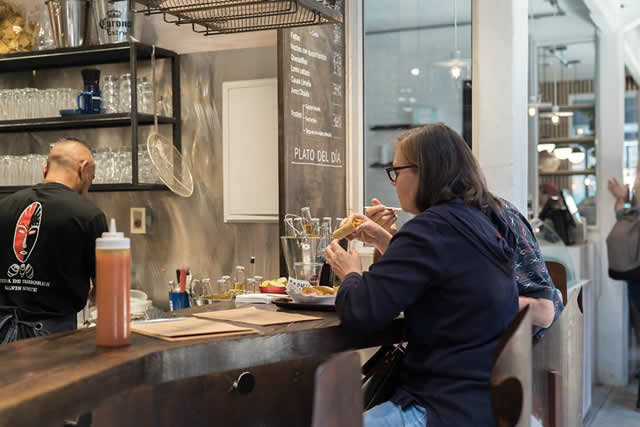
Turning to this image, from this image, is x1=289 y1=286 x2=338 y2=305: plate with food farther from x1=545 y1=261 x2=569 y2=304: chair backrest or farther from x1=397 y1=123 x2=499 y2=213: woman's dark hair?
x1=545 y1=261 x2=569 y2=304: chair backrest

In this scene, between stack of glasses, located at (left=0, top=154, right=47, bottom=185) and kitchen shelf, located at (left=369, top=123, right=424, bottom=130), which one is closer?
stack of glasses, located at (left=0, top=154, right=47, bottom=185)

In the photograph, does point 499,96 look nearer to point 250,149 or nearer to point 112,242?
point 250,149

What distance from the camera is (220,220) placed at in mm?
4223

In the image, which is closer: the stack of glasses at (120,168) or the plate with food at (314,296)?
the plate with food at (314,296)

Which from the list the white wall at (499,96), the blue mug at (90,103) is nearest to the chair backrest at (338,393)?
the white wall at (499,96)

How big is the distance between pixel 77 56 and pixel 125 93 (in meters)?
0.41

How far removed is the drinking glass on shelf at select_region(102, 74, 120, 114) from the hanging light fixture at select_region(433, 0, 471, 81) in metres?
1.85

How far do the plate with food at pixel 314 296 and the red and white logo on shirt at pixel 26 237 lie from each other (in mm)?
1312

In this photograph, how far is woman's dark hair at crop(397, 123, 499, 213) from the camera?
2.15 metres

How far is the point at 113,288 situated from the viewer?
1685mm

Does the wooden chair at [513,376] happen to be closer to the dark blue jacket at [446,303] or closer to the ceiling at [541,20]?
the dark blue jacket at [446,303]

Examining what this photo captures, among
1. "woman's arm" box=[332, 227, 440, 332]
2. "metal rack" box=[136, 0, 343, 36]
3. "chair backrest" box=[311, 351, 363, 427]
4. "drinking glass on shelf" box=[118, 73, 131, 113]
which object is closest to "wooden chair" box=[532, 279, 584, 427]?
"woman's arm" box=[332, 227, 440, 332]

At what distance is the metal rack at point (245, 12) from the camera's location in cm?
258

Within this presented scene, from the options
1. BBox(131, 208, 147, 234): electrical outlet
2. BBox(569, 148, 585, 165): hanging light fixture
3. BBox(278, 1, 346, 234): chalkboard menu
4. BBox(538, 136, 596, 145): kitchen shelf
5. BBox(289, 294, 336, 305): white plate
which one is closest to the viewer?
Answer: BBox(289, 294, 336, 305): white plate
